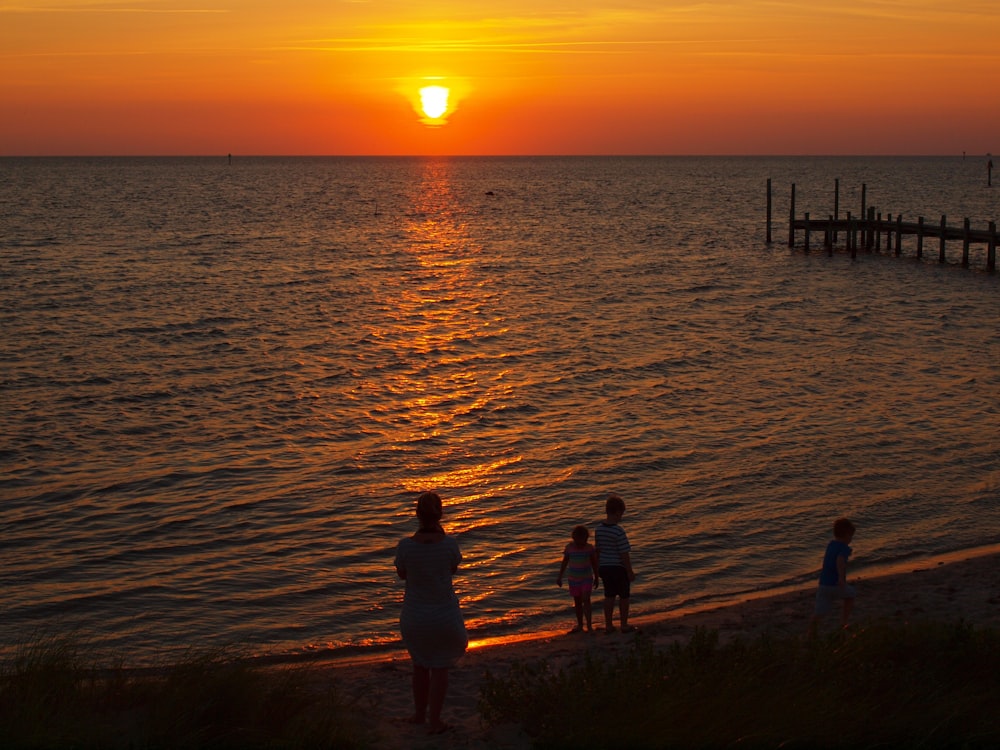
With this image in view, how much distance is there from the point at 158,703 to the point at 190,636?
3.60 metres

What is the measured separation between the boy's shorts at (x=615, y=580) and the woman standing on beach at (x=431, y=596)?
283 cm

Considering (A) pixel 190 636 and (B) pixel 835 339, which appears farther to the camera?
(B) pixel 835 339

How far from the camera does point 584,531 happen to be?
9.76 meters

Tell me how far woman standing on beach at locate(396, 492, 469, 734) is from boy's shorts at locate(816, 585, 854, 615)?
380 centimetres

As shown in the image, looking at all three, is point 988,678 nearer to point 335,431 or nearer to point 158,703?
point 158,703

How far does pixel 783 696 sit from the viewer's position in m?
7.12

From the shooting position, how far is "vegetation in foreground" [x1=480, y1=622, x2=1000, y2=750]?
6664 millimetres

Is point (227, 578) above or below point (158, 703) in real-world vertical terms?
below

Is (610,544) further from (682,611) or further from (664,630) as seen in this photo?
(682,611)

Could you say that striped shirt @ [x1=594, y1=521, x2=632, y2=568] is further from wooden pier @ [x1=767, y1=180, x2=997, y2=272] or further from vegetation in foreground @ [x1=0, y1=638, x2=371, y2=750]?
wooden pier @ [x1=767, y1=180, x2=997, y2=272]

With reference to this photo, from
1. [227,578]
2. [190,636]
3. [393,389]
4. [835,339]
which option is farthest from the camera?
[835,339]

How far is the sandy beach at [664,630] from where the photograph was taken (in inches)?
304

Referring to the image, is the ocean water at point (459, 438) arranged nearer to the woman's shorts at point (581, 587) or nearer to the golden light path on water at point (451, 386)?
the golden light path on water at point (451, 386)

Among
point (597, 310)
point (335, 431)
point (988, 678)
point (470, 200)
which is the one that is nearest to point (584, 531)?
point (988, 678)
